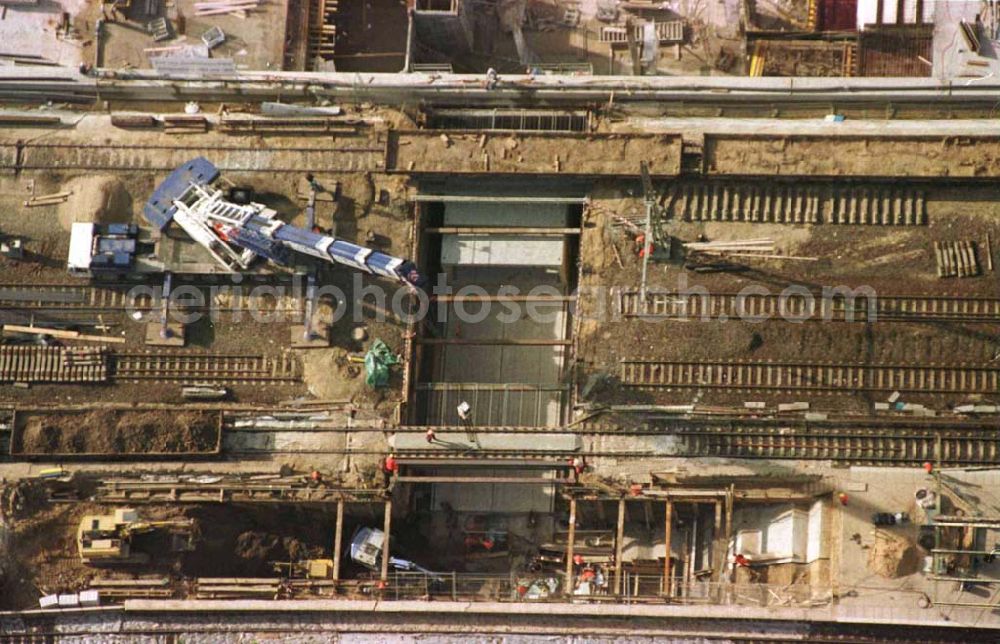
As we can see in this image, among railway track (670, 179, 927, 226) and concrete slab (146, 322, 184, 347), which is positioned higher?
railway track (670, 179, 927, 226)

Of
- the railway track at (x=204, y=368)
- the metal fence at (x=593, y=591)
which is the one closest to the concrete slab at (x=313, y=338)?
the railway track at (x=204, y=368)

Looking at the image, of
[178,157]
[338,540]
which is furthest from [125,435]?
[178,157]

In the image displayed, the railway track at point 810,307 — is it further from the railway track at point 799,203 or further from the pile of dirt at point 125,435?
the pile of dirt at point 125,435

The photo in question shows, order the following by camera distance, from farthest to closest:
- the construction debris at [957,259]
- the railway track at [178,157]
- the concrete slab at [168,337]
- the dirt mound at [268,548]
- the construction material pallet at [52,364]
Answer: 1. the railway track at [178,157]
2. the concrete slab at [168,337]
3. the construction material pallet at [52,364]
4. the dirt mound at [268,548]
5. the construction debris at [957,259]

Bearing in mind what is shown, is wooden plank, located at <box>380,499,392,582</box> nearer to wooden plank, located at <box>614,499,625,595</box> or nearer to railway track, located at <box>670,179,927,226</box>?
wooden plank, located at <box>614,499,625,595</box>

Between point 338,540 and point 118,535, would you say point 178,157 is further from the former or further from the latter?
point 338,540

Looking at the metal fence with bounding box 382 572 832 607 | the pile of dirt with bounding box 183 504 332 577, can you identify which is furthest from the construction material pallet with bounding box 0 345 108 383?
the metal fence with bounding box 382 572 832 607
